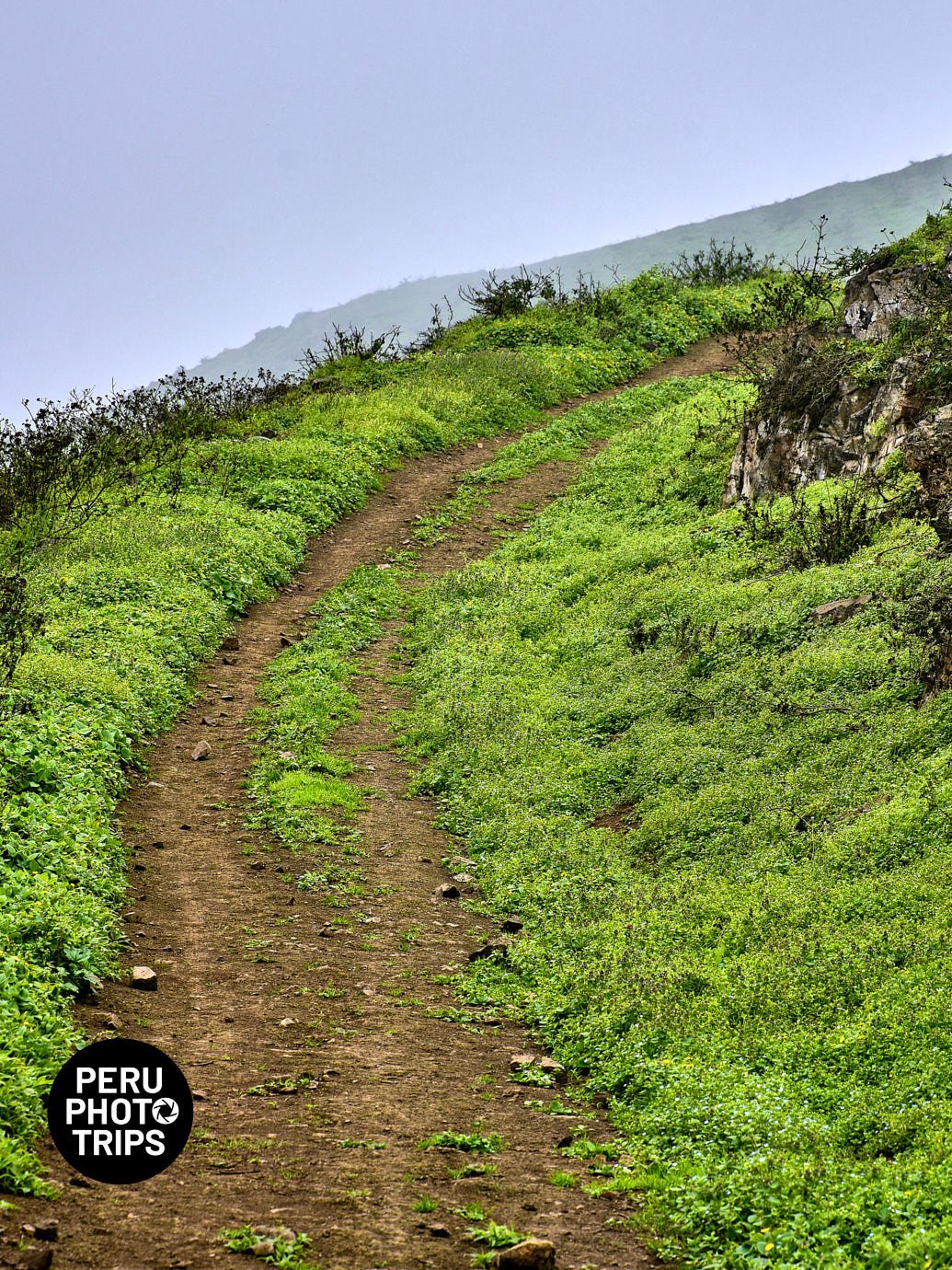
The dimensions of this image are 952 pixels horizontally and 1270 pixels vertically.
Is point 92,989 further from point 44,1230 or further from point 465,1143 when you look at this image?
point 465,1143

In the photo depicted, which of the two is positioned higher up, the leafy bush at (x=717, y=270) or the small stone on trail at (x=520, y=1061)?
the leafy bush at (x=717, y=270)

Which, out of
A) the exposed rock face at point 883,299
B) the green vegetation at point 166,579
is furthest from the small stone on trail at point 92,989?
the exposed rock face at point 883,299

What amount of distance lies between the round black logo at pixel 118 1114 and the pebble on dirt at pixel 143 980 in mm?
1646

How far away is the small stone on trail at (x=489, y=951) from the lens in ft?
30.3

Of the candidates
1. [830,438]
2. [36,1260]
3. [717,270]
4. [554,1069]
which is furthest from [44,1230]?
[717,270]

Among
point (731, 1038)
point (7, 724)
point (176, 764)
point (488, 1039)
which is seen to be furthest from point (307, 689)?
point (731, 1038)

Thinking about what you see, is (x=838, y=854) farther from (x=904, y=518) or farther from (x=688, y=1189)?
(x=904, y=518)

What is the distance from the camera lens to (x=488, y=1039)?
794 centimetres

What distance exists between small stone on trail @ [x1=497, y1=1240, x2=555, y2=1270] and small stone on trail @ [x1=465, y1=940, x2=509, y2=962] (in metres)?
4.07

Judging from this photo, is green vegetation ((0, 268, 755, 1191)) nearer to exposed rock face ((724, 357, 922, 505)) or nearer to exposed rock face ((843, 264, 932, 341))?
exposed rock face ((724, 357, 922, 505))

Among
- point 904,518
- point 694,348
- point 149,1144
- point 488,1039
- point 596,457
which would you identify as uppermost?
point 694,348

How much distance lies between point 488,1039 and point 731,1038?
6.15 ft

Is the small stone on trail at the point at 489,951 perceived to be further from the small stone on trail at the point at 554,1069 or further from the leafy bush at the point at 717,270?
the leafy bush at the point at 717,270

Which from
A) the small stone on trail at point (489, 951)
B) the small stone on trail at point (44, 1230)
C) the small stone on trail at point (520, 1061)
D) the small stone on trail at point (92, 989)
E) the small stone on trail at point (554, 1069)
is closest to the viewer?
the small stone on trail at point (44, 1230)
